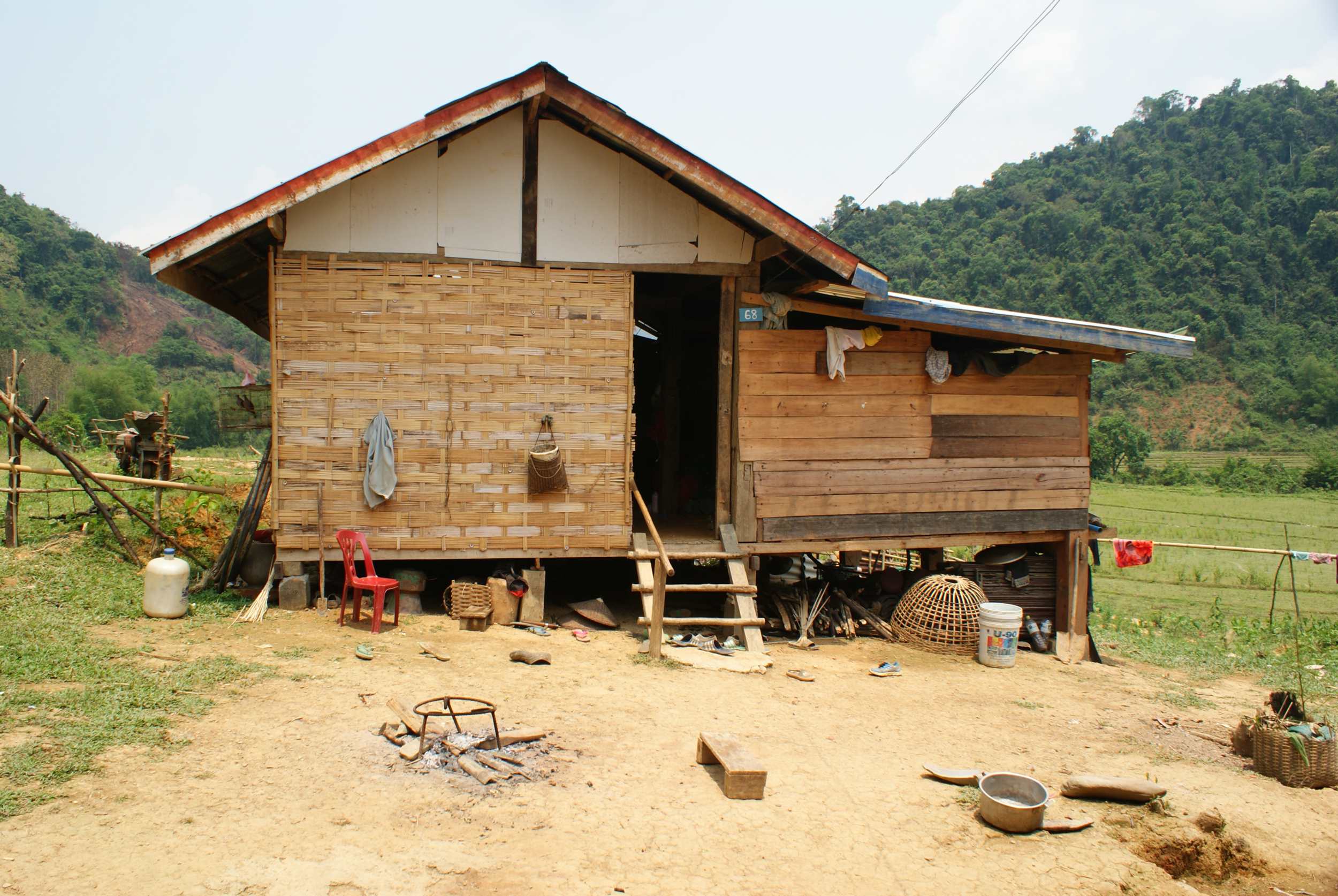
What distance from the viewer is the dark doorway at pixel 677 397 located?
12477 mm

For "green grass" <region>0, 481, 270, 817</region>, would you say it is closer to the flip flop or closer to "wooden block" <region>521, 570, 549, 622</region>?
the flip flop

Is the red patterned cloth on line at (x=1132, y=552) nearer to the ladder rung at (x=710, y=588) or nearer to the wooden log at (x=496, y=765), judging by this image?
the ladder rung at (x=710, y=588)

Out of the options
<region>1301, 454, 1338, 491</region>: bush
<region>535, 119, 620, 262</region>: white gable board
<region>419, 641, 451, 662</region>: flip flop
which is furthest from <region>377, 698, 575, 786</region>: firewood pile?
<region>1301, 454, 1338, 491</region>: bush

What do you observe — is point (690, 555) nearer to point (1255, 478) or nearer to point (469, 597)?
point (469, 597)

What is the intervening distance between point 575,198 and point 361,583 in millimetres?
4403

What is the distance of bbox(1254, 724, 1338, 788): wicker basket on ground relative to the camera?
21.5ft

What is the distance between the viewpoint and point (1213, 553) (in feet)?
73.8

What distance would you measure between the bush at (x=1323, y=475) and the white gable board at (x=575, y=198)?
36013mm

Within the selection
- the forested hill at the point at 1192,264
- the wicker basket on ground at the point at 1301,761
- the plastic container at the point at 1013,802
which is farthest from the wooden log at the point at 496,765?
the forested hill at the point at 1192,264

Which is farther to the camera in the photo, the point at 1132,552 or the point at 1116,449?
the point at 1116,449

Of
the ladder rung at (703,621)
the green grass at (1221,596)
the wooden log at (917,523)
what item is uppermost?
the wooden log at (917,523)

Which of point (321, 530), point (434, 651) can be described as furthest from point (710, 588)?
point (321, 530)

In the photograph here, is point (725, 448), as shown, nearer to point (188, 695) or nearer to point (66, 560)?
point (188, 695)

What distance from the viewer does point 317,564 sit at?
9258mm
